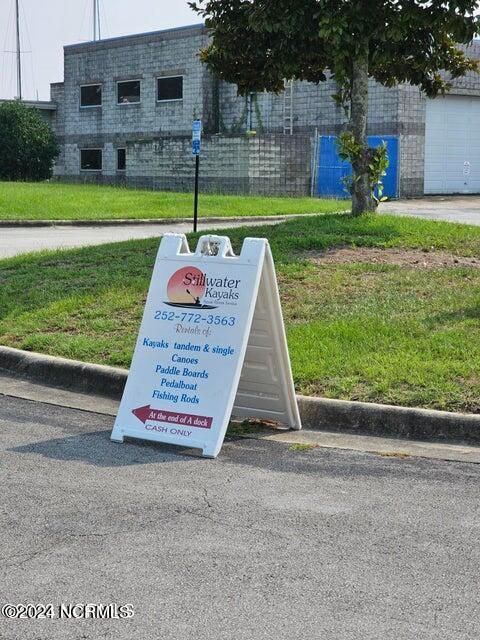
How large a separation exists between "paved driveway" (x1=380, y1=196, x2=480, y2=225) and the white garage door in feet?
2.98

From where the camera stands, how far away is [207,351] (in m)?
7.22

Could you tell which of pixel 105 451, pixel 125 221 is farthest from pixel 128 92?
pixel 105 451

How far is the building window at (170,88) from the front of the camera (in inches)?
1677

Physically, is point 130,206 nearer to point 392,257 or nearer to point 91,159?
point 392,257

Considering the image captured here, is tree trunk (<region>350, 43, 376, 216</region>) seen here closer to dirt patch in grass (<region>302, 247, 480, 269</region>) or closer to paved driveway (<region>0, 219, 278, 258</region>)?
dirt patch in grass (<region>302, 247, 480, 269</region>)

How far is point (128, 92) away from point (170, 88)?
104 inches

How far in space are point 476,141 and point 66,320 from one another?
1168 inches

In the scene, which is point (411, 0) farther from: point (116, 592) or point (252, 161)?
point (252, 161)

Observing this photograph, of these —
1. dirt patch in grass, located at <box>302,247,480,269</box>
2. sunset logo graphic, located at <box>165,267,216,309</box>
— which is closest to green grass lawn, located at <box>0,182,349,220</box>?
dirt patch in grass, located at <box>302,247,480,269</box>

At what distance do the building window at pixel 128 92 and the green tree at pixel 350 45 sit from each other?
28600mm

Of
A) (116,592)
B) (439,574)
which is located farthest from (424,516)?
(116,592)

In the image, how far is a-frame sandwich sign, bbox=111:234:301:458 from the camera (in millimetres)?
7074

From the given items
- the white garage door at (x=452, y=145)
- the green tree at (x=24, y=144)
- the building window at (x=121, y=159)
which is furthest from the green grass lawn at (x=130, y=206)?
the building window at (x=121, y=159)

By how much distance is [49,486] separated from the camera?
599cm
